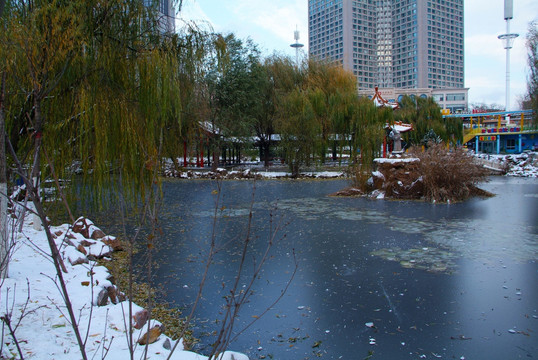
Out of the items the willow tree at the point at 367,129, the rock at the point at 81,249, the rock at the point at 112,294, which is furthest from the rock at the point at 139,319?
the willow tree at the point at 367,129

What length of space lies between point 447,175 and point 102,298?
11.4m

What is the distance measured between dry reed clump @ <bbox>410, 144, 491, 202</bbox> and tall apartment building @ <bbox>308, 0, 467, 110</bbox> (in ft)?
323

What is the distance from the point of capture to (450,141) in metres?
37.0

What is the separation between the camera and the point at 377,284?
17.4ft

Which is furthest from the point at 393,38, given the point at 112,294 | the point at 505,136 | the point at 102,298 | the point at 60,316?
the point at 60,316

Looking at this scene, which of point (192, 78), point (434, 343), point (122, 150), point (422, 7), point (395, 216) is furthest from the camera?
point (422, 7)

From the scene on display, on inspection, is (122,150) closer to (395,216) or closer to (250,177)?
(395,216)

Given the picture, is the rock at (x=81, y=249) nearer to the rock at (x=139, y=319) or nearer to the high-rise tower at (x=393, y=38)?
the rock at (x=139, y=319)

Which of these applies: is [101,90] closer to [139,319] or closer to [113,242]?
[113,242]

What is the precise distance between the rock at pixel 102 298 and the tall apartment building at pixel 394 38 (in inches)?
4289

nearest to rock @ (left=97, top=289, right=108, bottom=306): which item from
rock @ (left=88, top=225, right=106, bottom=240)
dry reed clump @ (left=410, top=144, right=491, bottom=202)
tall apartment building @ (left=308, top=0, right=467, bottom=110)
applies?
rock @ (left=88, top=225, right=106, bottom=240)

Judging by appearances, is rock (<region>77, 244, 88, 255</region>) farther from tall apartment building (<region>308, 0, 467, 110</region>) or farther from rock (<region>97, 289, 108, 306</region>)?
tall apartment building (<region>308, 0, 467, 110</region>)

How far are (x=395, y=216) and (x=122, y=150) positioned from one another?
671 centimetres

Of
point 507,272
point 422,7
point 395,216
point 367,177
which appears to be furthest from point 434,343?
point 422,7
